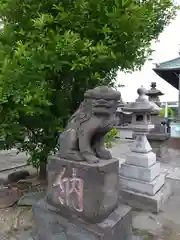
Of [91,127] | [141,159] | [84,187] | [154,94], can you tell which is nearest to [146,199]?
[141,159]

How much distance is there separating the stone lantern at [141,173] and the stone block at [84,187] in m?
1.51

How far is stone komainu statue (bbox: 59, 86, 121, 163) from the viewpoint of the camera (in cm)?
213

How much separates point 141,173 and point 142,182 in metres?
0.16

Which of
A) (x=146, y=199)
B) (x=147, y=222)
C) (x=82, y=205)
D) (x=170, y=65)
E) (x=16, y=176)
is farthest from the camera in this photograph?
(x=170, y=65)

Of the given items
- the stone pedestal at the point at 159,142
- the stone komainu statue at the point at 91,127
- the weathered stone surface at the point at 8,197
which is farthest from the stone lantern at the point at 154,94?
the stone komainu statue at the point at 91,127

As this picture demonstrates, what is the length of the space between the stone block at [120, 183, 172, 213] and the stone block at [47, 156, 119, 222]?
1445 millimetres

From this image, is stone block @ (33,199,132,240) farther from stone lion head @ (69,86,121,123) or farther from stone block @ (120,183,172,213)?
stone block @ (120,183,172,213)

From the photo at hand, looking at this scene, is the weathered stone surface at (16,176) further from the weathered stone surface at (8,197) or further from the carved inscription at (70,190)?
the carved inscription at (70,190)

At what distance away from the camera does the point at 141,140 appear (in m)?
4.23

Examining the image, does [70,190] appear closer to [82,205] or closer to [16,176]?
[82,205]

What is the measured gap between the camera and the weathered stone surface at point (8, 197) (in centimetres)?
351

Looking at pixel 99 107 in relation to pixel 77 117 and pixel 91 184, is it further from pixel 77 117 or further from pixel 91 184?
pixel 91 184

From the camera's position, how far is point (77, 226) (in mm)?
2270

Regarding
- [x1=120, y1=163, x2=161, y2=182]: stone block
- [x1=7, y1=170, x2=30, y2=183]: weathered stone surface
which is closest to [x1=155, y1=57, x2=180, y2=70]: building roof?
[x1=120, y1=163, x2=161, y2=182]: stone block
